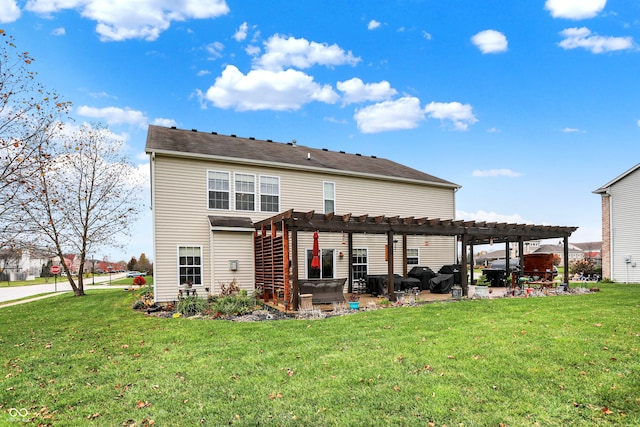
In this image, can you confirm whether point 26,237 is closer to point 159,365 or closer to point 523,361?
point 159,365

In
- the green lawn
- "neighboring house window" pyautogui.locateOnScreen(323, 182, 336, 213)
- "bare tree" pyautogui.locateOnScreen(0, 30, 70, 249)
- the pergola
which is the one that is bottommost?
the green lawn

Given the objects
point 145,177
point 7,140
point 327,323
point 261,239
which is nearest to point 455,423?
point 327,323

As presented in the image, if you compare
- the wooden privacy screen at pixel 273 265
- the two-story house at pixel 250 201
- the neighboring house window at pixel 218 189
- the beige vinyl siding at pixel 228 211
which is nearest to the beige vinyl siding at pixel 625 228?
the two-story house at pixel 250 201

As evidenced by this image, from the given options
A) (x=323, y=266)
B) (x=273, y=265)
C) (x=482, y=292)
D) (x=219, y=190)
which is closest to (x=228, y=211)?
(x=219, y=190)

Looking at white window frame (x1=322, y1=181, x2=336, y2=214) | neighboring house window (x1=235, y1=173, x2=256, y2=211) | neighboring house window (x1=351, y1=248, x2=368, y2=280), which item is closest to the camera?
neighboring house window (x1=235, y1=173, x2=256, y2=211)

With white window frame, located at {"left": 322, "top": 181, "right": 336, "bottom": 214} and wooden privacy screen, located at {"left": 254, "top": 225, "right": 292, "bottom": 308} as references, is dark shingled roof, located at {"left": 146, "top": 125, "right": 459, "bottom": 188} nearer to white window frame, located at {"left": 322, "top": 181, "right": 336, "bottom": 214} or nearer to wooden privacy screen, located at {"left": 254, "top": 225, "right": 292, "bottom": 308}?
white window frame, located at {"left": 322, "top": 181, "right": 336, "bottom": 214}

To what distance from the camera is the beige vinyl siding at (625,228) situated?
66.2 ft

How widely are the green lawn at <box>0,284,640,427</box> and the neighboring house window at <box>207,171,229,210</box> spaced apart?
5.85 m

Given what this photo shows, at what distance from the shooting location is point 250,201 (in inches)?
580

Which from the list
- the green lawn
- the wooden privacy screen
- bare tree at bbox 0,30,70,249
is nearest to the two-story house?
the wooden privacy screen

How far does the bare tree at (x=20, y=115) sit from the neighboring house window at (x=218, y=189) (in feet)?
16.8

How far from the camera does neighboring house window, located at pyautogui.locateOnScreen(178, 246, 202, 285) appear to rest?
43.7 feet

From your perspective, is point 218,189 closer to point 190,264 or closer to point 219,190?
point 219,190

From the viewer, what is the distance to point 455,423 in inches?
152
